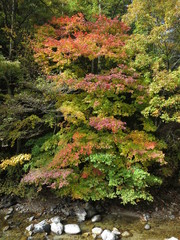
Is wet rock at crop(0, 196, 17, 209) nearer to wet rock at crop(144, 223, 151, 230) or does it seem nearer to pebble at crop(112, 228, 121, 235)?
pebble at crop(112, 228, 121, 235)

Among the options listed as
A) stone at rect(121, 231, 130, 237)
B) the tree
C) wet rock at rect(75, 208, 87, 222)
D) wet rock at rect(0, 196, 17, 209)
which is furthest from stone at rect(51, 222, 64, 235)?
the tree

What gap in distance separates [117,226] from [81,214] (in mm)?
1322

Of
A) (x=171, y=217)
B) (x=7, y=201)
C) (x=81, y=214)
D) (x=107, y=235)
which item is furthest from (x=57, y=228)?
(x=171, y=217)

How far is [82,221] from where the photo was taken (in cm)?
611

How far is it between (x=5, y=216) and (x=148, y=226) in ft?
16.7

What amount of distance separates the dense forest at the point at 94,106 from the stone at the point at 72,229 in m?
0.88

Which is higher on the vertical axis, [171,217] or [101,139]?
[101,139]

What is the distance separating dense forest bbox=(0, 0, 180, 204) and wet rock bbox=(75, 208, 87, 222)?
719mm

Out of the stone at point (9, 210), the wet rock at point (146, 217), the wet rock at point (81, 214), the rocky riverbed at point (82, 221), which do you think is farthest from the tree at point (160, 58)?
the stone at point (9, 210)

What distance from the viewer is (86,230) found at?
5.65m

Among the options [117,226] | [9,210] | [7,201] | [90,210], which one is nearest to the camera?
[117,226]

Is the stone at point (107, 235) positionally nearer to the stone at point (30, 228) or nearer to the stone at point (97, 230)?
the stone at point (97, 230)

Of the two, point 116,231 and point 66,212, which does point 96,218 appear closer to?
point 116,231

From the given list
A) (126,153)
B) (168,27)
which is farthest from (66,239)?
(168,27)
